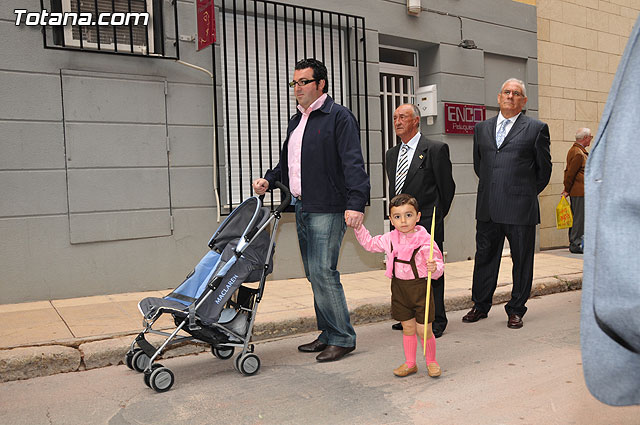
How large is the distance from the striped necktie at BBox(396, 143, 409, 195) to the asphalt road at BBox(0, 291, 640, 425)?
135 centimetres

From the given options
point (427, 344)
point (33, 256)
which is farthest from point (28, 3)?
point (427, 344)

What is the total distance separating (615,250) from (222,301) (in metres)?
3.14

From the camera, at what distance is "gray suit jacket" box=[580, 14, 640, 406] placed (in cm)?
83

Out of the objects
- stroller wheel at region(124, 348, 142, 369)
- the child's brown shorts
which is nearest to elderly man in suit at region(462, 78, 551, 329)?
the child's brown shorts

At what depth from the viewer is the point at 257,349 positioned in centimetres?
467

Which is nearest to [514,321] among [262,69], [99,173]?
[262,69]

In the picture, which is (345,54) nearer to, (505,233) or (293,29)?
(293,29)

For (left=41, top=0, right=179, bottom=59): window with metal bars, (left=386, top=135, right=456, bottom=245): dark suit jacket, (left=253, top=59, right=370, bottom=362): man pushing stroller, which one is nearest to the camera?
(left=253, top=59, right=370, bottom=362): man pushing stroller

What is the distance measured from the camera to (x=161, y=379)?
3635 mm

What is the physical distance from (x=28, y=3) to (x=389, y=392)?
5008 mm

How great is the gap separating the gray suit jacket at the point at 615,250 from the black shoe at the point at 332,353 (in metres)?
3.41

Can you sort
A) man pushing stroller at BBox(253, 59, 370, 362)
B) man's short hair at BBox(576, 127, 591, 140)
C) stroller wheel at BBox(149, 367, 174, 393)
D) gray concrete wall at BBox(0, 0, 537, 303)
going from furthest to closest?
man's short hair at BBox(576, 127, 591, 140) → gray concrete wall at BBox(0, 0, 537, 303) → man pushing stroller at BBox(253, 59, 370, 362) → stroller wheel at BBox(149, 367, 174, 393)

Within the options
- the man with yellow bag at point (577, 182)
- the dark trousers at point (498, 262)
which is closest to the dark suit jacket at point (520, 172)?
the dark trousers at point (498, 262)

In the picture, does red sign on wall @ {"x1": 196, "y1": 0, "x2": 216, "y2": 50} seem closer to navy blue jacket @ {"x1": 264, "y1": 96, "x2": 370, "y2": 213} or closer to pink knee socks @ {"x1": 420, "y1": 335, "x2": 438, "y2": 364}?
navy blue jacket @ {"x1": 264, "y1": 96, "x2": 370, "y2": 213}
